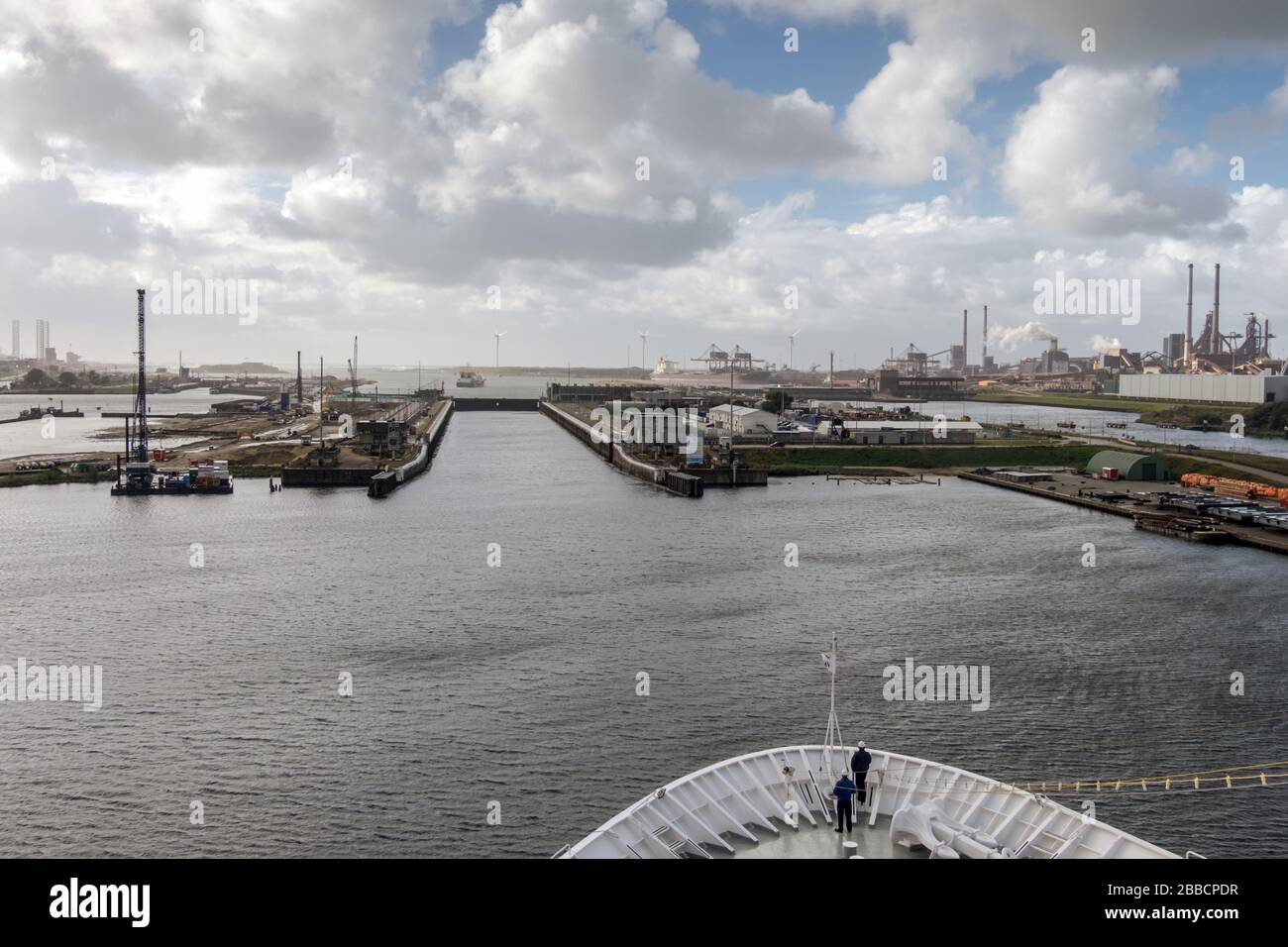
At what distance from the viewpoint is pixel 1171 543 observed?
2641 cm

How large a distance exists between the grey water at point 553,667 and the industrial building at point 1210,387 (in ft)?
199

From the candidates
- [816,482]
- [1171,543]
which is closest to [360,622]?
[1171,543]

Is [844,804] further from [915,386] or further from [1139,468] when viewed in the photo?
[915,386]

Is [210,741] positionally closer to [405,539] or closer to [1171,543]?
[405,539]

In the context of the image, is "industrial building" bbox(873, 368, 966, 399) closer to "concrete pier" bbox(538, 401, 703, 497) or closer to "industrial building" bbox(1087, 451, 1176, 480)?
"concrete pier" bbox(538, 401, 703, 497)

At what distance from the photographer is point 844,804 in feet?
24.5

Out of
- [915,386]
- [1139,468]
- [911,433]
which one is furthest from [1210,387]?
[1139,468]

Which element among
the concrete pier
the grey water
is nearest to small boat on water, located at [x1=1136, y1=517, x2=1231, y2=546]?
the grey water

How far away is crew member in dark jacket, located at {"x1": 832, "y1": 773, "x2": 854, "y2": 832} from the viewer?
24.6ft

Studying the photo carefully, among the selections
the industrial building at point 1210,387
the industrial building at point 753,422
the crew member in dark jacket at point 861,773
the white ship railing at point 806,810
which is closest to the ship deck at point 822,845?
the white ship railing at point 806,810

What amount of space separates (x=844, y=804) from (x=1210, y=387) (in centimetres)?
9300

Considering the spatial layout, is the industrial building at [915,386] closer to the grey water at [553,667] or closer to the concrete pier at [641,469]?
the concrete pier at [641,469]
